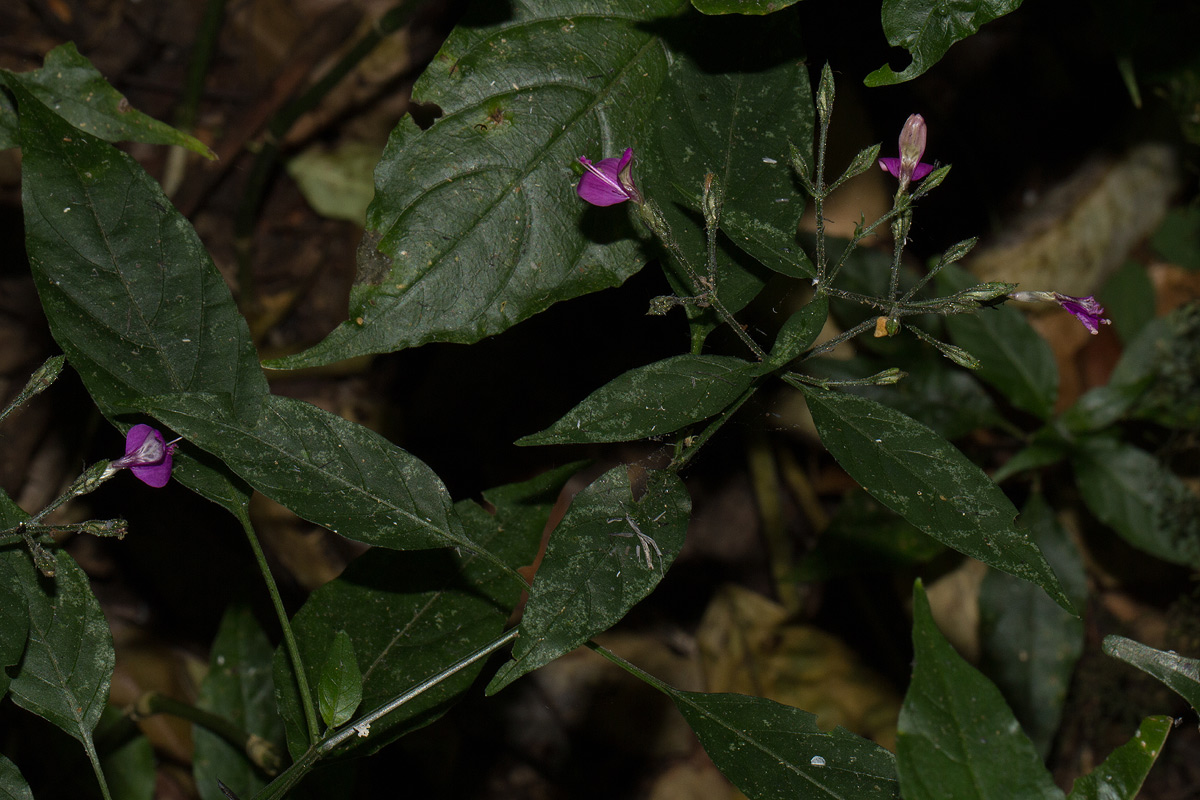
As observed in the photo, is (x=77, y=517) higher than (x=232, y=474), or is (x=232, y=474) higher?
(x=232, y=474)

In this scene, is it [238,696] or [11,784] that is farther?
[238,696]

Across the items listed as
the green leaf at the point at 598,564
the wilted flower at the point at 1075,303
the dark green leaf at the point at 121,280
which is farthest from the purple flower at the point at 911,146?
the dark green leaf at the point at 121,280

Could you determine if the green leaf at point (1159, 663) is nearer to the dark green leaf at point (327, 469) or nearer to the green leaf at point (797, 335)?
the green leaf at point (797, 335)

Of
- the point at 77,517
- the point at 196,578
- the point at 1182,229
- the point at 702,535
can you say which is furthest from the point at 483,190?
the point at 1182,229

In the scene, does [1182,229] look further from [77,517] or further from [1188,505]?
[77,517]

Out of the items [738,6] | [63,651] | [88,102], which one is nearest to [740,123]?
[738,6]

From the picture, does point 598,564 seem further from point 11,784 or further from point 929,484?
point 11,784

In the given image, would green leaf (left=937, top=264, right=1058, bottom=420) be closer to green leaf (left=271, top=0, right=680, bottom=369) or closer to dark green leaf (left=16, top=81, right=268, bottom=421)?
green leaf (left=271, top=0, right=680, bottom=369)
